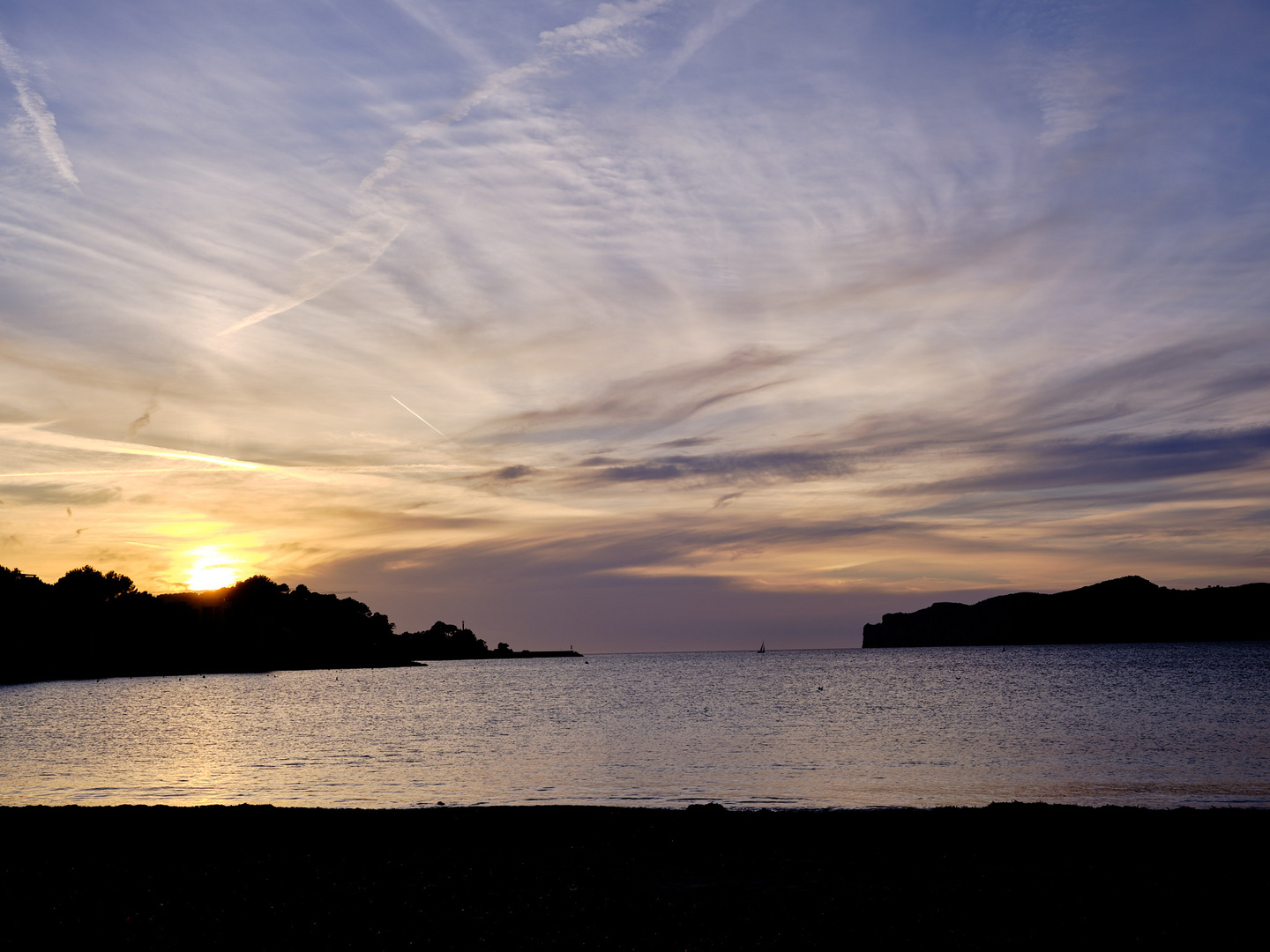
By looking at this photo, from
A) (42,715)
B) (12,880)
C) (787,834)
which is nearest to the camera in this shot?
(12,880)

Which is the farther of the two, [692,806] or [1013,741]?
[1013,741]

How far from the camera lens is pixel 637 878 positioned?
63.8ft

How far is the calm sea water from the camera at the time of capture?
37531 millimetres

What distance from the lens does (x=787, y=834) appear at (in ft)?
77.3

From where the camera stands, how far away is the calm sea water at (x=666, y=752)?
123 ft

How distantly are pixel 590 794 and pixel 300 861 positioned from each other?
1789cm

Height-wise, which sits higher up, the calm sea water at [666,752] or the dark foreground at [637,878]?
the dark foreground at [637,878]

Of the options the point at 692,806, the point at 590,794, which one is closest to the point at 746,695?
the point at 590,794

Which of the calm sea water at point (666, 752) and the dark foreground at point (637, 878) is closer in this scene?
the dark foreground at point (637, 878)

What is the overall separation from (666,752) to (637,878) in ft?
117

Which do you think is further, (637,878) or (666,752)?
(666,752)

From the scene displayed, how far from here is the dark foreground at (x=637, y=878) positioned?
50.2ft

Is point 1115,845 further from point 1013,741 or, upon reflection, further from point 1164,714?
point 1164,714

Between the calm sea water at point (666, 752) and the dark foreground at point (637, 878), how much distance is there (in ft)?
32.1
